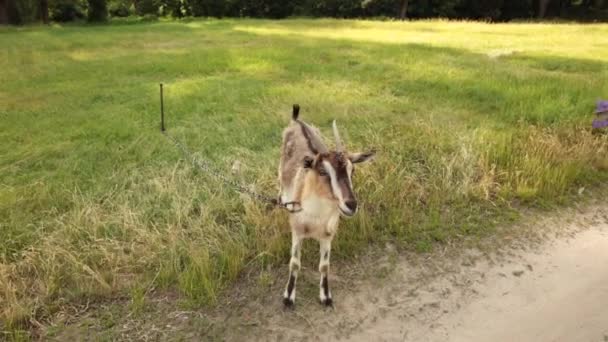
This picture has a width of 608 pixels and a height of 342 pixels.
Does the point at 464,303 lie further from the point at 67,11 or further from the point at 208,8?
the point at 67,11

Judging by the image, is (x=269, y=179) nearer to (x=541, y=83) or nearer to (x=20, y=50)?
(x=541, y=83)

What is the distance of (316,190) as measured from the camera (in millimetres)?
3883

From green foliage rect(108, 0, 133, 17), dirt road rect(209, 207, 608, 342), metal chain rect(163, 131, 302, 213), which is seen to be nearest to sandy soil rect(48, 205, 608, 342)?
dirt road rect(209, 207, 608, 342)

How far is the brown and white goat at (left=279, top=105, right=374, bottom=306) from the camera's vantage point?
11.8 ft

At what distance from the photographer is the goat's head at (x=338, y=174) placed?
3.51m

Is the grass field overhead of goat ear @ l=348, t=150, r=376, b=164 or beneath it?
beneath

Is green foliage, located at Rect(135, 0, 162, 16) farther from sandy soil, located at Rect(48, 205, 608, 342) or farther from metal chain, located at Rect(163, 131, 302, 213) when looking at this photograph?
sandy soil, located at Rect(48, 205, 608, 342)

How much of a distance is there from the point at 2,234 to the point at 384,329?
13.1 ft

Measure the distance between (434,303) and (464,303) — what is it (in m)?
0.28

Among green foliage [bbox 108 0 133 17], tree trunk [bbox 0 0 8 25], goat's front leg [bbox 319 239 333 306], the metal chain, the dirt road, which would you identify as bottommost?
the dirt road

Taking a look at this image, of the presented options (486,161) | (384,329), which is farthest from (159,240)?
(486,161)

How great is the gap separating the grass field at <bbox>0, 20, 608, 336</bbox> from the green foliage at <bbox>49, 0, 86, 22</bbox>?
24485 mm

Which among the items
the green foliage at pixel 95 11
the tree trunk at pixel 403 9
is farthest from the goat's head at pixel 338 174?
the green foliage at pixel 95 11

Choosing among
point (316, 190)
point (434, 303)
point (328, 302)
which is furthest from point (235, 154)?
point (434, 303)
